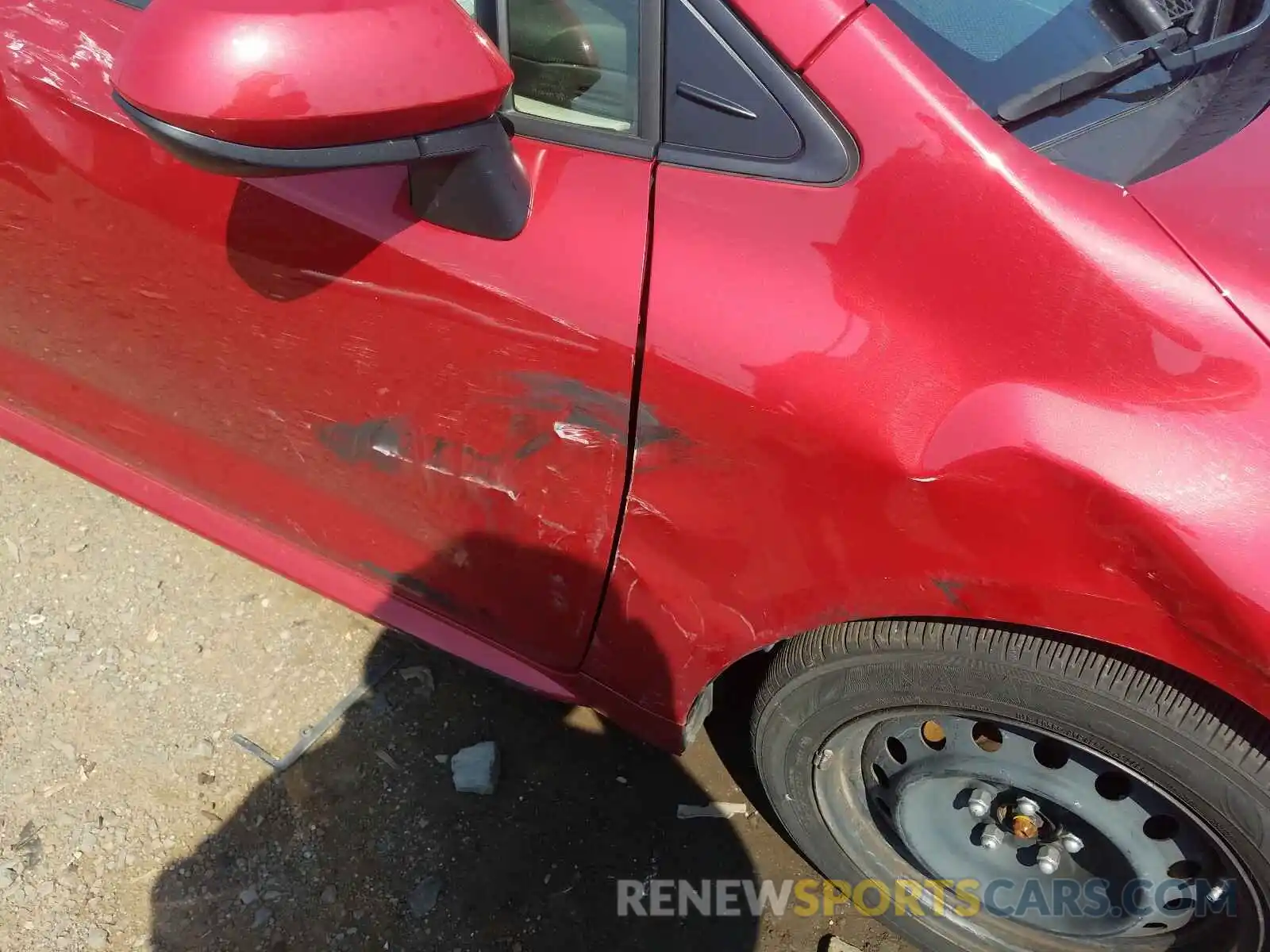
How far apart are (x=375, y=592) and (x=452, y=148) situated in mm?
1027

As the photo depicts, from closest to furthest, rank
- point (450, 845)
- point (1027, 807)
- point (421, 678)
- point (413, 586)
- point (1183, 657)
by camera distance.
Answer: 1. point (1183, 657)
2. point (1027, 807)
3. point (413, 586)
4. point (450, 845)
5. point (421, 678)

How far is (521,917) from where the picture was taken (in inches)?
73.7

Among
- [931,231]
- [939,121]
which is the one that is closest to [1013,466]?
[931,231]

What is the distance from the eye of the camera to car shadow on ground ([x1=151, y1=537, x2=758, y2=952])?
185cm

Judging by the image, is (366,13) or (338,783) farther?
(338,783)

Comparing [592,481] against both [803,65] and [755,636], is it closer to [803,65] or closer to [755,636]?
[755,636]

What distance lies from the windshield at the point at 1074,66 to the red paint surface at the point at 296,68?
63 cm

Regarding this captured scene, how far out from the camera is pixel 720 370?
3.92 ft

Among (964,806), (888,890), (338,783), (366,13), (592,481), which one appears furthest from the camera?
(338,783)

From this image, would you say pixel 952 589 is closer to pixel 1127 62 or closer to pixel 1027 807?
pixel 1027 807

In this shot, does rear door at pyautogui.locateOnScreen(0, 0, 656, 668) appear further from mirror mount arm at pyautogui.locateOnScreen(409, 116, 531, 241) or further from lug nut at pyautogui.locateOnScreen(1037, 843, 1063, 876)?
lug nut at pyautogui.locateOnScreen(1037, 843, 1063, 876)

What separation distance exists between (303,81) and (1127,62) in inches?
43.2

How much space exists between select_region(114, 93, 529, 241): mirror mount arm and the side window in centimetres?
11

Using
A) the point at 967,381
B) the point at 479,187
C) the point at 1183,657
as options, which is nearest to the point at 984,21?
the point at 967,381
